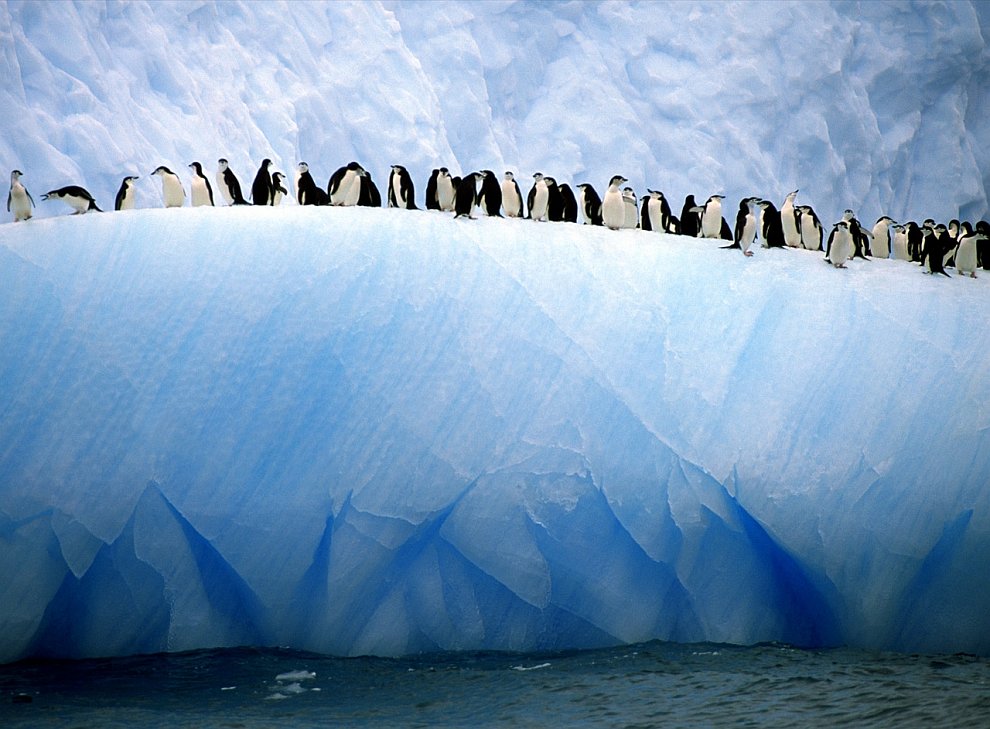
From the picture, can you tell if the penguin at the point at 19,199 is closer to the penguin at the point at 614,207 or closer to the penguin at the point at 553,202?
the penguin at the point at 553,202

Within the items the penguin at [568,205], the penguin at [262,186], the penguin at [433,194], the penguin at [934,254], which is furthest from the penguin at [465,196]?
the penguin at [934,254]

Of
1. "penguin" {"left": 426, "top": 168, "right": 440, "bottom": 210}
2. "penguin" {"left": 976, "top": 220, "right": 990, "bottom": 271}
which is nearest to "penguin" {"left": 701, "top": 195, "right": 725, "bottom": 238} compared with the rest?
"penguin" {"left": 976, "top": 220, "right": 990, "bottom": 271}

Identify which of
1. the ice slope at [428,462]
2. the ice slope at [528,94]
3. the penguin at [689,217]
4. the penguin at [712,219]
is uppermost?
the ice slope at [528,94]

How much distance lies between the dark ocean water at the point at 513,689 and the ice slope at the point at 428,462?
0.74ft

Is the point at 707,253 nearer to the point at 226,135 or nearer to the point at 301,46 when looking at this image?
the point at 226,135

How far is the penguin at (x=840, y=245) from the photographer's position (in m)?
6.84

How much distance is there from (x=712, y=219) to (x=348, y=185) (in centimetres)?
252

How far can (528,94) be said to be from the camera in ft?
43.7

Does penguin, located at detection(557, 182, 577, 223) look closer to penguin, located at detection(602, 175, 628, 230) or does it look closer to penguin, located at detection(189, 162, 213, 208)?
penguin, located at detection(602, 175, 628, 230)

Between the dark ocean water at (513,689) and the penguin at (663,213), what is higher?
the penguin at (663,213)

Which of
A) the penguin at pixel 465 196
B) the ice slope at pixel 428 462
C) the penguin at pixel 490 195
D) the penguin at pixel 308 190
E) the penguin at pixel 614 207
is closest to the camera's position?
the ice slope at pixel 428 462

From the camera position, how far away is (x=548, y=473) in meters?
5.82

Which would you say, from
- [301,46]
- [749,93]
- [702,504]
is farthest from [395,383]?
[749,93]

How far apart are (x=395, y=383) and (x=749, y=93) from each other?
9.07 meters
